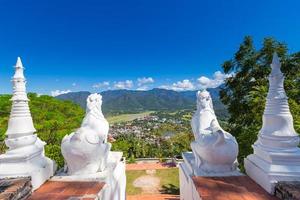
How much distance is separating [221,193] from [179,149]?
21.0m

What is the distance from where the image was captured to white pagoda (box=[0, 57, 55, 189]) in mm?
5121

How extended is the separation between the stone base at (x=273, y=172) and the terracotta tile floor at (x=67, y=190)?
2.87 metres

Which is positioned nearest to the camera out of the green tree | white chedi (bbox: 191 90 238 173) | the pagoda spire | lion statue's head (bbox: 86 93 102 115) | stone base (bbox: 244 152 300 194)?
stone base (bbox: 244 152 300 194)

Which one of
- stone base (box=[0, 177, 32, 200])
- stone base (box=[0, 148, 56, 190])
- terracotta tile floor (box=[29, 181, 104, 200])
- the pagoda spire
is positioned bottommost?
terracotta tile floor (box=[29, 181, 104, 200])

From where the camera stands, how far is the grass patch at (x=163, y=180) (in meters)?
12.3

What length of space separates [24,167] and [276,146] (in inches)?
183

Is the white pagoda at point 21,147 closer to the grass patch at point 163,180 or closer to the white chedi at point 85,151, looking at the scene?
the white chedi at point 85,151

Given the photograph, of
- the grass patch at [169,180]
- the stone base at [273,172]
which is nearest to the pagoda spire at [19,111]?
the stone base at [273,172]

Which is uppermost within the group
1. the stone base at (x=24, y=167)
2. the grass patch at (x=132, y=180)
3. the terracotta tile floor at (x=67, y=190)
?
the stone base at (x=24, y=167)

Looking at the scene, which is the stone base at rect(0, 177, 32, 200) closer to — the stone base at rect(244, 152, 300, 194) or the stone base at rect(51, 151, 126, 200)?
the stone base at rect(51, 151, 126, 200)

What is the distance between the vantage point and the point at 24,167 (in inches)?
203

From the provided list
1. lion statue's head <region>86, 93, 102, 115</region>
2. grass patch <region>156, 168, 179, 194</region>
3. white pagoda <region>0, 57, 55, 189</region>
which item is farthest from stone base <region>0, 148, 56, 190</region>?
grass patch <region>156, 168, 179, 194</region>

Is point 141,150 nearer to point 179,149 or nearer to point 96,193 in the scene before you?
point 179,149

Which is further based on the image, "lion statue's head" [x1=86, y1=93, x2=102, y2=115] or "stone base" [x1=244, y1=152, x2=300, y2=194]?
"lion statue's head" [x1=86, y1=93, x2=102, y2=115]
